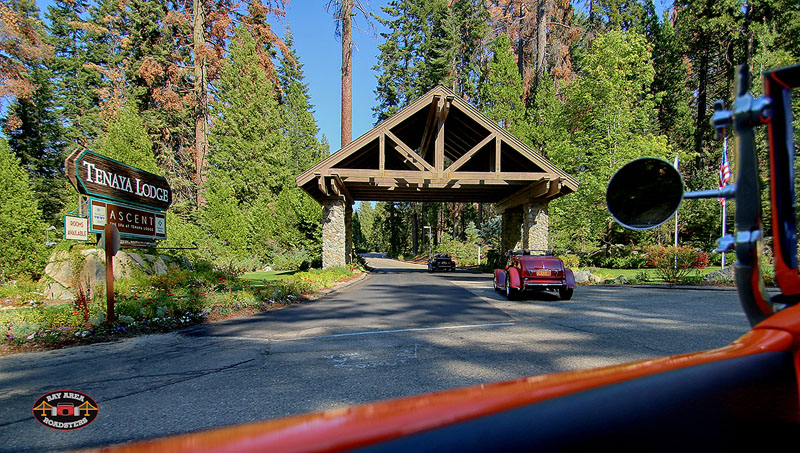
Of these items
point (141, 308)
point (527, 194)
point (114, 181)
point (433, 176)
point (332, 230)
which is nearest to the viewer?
point (141, 308)

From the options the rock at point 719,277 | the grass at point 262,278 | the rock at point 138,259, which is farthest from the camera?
the grass at point 262,278

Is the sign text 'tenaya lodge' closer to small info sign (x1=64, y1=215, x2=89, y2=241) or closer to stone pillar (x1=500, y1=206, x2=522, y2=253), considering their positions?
small info sign (x1=64, y1=215, x2=89, y2=241)

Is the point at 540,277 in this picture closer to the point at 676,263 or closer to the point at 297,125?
the point at 676,263

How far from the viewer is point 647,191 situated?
4.53 feet

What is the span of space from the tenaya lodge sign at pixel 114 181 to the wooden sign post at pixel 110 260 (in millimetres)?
1625

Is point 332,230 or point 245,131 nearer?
point 332,230

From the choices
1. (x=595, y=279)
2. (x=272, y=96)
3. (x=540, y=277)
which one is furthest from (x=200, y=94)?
(x=595, y=279)

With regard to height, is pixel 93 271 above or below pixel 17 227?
below

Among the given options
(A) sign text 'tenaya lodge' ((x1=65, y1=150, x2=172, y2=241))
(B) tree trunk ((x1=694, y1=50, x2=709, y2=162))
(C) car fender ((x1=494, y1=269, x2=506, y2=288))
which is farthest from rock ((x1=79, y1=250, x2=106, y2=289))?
(B) tree trunk ((x1=694, y1=50, x2=709, y2=162))

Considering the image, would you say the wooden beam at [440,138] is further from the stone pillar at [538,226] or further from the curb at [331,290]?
the curb at [331,290]

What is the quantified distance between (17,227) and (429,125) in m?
17.4

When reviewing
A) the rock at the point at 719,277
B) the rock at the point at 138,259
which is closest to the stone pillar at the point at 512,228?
the rock at the point at 719,277

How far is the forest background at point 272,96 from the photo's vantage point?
2055cm

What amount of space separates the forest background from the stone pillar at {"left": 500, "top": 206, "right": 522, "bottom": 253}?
281cm
